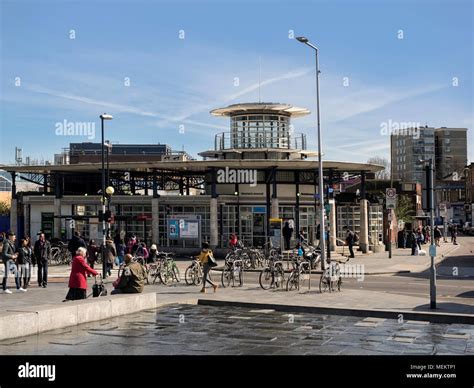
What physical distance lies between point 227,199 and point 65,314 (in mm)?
26797

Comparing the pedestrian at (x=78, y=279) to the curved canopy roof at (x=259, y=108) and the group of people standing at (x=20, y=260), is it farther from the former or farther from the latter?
the curved canopy roof at (x=259, y=108)

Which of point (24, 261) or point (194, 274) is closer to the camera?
point (24, 261)

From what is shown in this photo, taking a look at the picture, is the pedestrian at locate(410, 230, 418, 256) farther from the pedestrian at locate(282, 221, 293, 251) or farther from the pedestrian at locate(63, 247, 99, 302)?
the pedestrian at locate(63, 247, 99, 302)

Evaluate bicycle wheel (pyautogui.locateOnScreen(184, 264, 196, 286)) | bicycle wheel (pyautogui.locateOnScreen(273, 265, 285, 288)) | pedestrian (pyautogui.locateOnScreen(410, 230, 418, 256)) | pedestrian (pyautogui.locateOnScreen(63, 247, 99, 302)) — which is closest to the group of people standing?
bicycle wheel (pyautogui.locateOnScreen(184, 264, 196, 286))

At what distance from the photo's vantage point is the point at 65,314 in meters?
12.7

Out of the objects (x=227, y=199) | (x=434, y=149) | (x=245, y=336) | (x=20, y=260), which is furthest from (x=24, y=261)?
(x=434, y=149)

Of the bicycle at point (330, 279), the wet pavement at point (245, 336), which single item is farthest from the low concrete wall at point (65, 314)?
the bicycle at point (330, 279)

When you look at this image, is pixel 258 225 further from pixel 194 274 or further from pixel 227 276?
pixel 194 274

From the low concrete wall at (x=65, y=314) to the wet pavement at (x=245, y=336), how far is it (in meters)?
0.21

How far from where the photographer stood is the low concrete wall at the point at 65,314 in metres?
11.4

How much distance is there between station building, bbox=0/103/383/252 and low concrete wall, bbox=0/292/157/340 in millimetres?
22404

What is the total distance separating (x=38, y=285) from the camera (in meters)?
21.6
